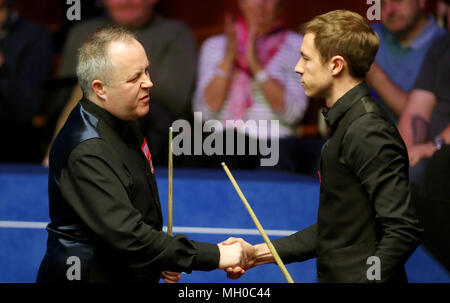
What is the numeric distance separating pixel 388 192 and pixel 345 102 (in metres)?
0.34

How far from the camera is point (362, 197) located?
6.30 ft

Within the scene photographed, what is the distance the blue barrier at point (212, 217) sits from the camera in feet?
10.4

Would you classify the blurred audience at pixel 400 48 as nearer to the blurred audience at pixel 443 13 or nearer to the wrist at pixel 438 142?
the blurred audience at pixel 443 13

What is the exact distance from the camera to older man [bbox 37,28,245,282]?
1.97 m

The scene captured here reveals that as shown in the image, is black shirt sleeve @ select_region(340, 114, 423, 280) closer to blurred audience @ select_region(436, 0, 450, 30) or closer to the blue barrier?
the blue barrier

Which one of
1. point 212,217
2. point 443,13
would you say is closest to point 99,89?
point 212,217

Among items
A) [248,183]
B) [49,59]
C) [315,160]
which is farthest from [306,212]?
[49,59]

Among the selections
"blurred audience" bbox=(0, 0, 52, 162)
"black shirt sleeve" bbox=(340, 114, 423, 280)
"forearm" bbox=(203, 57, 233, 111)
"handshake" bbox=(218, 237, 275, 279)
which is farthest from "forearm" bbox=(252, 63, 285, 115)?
"black shirt sleeve" bbox=(340, 114, 423, 280)

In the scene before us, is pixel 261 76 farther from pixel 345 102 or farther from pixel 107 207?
pixel 107 207

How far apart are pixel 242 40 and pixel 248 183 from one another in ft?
4.22

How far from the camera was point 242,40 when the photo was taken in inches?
168

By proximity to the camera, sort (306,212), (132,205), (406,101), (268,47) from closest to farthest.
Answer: (132,205)
(306,212)
(406,101)
(268,47)

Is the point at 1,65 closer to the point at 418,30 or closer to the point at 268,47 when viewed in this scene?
the point at 268,47
